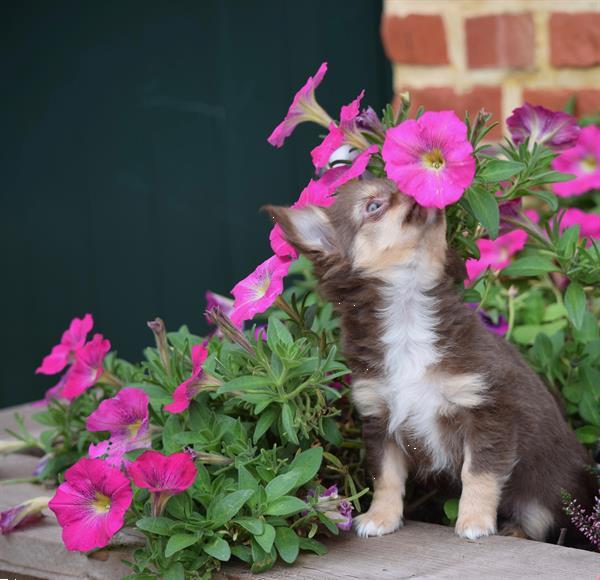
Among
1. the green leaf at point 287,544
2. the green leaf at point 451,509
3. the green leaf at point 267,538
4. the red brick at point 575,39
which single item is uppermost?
the red brick at point 575,39

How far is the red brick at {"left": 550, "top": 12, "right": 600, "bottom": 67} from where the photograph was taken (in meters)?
3.56

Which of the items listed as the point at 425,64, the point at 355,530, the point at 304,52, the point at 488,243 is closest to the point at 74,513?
the point at 355,530

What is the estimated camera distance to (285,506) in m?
2.18

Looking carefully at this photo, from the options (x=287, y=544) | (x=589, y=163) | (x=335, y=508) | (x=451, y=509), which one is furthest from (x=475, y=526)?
(x=589, y=163)

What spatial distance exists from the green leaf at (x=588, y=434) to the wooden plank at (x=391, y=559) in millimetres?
560

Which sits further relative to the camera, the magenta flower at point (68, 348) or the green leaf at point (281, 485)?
the magenta flower at point (68, 348)

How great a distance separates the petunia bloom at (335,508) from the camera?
87.8 inches

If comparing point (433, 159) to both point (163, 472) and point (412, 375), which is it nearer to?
point (412, 375)

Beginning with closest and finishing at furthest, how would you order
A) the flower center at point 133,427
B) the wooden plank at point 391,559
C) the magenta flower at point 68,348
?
the wooden plank at point 391,559
the flower center at point 133,427
the magenta flower at point 68,348

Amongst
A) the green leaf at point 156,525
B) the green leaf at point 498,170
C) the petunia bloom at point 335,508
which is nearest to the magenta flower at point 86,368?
the green leaf at point 156,525

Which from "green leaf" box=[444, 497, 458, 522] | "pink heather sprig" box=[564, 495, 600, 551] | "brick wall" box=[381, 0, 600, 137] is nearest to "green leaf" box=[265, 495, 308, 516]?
"green leaf" box=[444, 497, 458, 522]

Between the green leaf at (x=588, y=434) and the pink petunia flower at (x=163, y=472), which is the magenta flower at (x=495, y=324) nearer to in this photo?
the green leaf at (x=588, y=434)

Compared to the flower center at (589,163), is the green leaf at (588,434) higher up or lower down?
lower down

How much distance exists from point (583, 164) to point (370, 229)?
162cm
